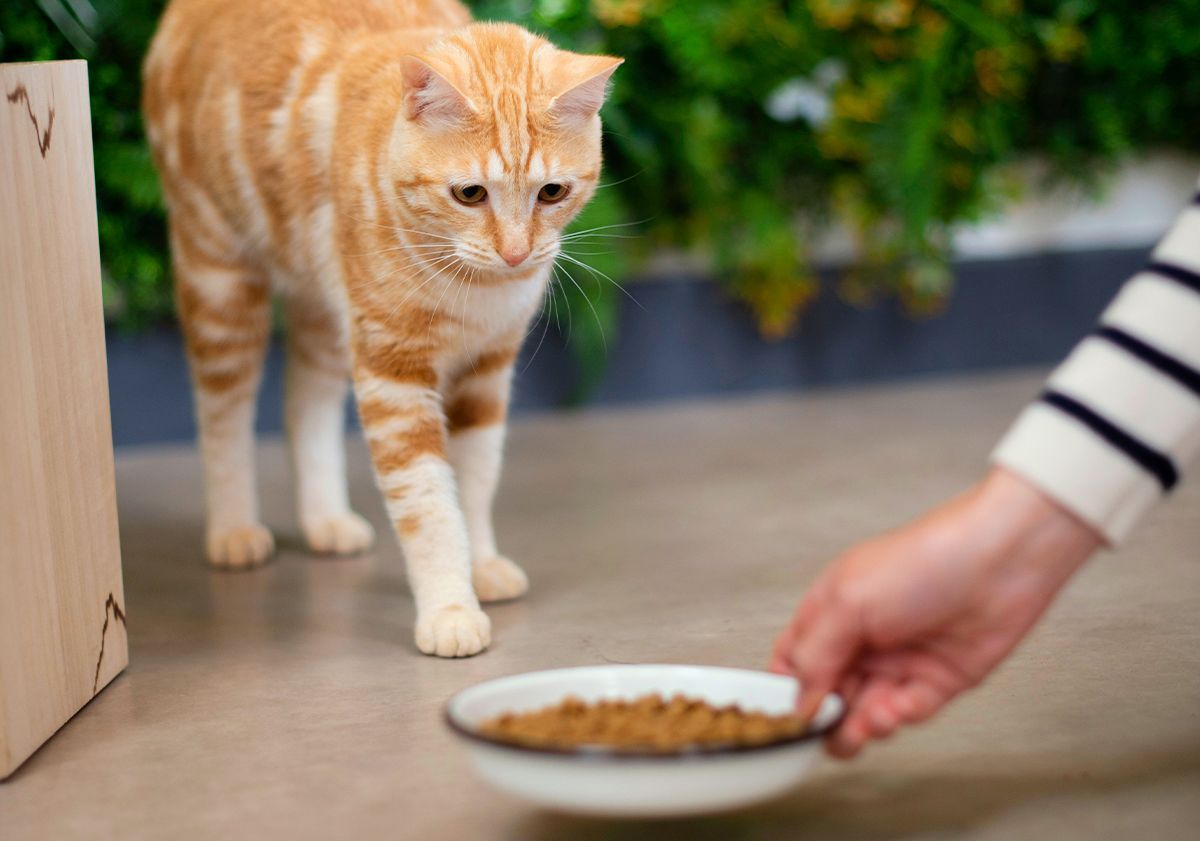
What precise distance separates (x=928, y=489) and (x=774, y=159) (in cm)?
113

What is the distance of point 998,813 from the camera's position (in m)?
1.15

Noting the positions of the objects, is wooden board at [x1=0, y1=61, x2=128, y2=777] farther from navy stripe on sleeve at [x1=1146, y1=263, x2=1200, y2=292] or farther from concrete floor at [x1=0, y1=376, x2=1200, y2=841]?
navy stripe on sleeve at [x1=1146, y1=263, x2=1200, y2=292]

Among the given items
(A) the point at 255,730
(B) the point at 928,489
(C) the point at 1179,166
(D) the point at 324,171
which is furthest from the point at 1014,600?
(C) the point at 1179,166

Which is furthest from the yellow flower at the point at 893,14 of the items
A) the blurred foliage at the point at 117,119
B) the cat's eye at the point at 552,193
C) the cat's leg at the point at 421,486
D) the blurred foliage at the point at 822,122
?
the cat's leg at the point at 421,486

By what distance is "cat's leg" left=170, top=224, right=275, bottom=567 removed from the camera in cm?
211

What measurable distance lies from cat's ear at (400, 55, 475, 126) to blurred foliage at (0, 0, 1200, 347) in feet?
4.06

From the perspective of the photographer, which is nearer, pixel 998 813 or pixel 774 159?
pixel 998 813

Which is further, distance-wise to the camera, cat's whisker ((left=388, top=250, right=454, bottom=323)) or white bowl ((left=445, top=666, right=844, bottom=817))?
cat's whisker ((left=388, top=250, right=454, bottom=323))

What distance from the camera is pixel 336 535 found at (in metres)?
2.18

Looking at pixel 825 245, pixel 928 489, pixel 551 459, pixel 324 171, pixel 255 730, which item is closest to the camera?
pixel 255 730

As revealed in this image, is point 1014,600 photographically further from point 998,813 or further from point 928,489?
point 928,489

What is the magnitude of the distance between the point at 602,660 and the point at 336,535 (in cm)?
73

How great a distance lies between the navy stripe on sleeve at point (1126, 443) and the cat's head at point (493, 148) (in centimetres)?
77

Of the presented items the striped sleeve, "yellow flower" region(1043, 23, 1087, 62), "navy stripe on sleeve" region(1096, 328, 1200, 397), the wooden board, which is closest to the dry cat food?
the striped sleeve
